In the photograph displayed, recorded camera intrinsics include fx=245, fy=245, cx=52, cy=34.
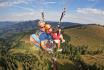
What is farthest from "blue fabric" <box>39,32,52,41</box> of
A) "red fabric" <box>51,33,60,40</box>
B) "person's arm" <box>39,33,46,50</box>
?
"red fabric" <box>51,33,60,40</box>

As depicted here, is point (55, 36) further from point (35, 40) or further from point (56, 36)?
point (35, 40)

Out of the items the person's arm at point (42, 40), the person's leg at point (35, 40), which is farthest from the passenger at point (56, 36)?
the person's leg at point (35, 40)

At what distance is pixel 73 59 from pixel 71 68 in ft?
44.3

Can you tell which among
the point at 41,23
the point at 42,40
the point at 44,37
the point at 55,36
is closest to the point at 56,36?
the point at 55,36

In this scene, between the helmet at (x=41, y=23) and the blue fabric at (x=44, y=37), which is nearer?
the blue fabric at (x=44, y=37)

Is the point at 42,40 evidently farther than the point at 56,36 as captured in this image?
No

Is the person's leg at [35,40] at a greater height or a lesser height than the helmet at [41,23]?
lesser

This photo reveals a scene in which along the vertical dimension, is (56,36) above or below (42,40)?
above

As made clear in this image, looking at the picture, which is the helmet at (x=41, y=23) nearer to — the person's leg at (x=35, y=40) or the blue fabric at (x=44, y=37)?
the blue fabric at (x=44, y=37)

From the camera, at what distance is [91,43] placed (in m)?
172

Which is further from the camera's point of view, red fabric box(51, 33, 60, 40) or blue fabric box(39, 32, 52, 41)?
red fabric box(51, 33, 60, 40)

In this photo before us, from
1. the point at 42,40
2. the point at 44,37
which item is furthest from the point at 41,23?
the point at 42,40

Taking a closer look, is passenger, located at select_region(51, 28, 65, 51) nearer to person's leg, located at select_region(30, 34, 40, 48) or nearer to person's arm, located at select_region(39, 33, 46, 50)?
person's arm, located at select_region(39, 33, 46, 50)

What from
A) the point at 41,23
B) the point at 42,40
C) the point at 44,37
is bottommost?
the point at 42,40
